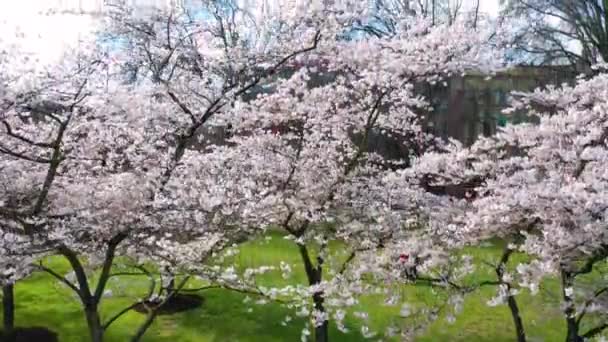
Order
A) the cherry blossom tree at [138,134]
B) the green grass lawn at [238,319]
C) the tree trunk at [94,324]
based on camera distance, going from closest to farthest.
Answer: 1. the cherry blossom tree at [138,134]
2. the tree trunk at [94,324]
3. the green grass lawn at [238,319]

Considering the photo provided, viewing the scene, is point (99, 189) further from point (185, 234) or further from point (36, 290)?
point (36, 290)

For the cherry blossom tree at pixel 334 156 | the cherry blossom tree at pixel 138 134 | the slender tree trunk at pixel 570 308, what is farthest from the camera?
the cherry blossom tree at pixel 334 156

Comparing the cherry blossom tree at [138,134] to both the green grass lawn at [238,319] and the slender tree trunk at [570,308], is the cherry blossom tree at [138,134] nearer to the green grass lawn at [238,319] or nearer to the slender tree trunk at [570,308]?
the green grass lawn at [238,319]

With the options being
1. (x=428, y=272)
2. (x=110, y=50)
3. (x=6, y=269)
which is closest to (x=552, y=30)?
(x=428, y=272)

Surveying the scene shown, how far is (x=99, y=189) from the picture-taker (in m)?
6.23

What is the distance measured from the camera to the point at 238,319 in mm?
10016

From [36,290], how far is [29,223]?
6398mm

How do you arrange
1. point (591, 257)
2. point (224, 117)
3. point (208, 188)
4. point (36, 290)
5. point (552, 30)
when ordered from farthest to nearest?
1. point (552, 30)
2. point (36, 290)
3. point (224, 117)
4. point (208, 188)
5. point (591, 257)

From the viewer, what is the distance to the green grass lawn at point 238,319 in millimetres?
9297

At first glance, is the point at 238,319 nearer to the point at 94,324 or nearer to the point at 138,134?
the point at 94,324

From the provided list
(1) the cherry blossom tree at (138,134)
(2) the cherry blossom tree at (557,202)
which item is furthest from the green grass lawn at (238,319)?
(1) the cherry blossom tree at (138,134)

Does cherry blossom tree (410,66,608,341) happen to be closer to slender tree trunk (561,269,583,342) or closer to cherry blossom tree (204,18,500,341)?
slender tree trunk (561,269,583,342)

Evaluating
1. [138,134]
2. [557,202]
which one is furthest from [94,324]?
[557,202]

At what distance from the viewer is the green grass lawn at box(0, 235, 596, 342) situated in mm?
9297
